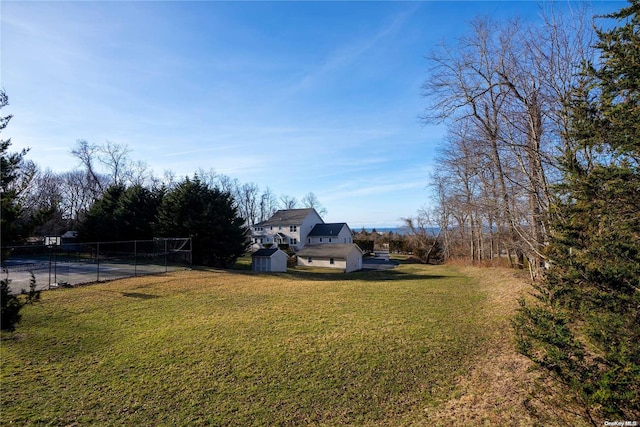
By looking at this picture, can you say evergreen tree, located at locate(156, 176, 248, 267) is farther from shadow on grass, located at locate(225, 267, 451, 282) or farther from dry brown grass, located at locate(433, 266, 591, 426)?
dry brown grass, located at locate(433, 266, 591, 426)

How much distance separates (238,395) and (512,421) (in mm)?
4385

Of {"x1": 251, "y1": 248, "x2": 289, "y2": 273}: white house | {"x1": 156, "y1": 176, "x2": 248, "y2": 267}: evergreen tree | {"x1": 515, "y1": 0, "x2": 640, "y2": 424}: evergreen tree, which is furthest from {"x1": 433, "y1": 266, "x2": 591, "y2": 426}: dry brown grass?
{"x1": 156, "y1": 176, "x2": 248, "y2": 267}: evergreen tree

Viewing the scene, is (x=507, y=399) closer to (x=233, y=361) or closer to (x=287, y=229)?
(x=233, y=361)

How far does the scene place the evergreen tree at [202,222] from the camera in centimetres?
2502

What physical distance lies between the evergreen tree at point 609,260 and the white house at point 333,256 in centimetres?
2624

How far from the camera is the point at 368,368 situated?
662 centimetres

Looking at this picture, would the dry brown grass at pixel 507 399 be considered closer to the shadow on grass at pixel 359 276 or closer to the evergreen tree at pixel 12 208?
the evergreen tree at pixel 12 208

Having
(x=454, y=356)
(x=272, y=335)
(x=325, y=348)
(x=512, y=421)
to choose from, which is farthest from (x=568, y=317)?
(x=272, y=335)

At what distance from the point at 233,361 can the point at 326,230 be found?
38.9 m

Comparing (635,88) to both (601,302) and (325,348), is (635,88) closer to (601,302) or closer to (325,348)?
(601,302)

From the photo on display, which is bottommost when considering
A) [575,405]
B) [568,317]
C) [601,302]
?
[575,405]

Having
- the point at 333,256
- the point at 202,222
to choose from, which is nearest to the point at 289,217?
the point at 333,256

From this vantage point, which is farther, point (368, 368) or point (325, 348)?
point (325, 348)

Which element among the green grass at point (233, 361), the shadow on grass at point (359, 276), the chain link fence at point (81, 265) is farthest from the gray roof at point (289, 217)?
the green grass at point (233, 361)
